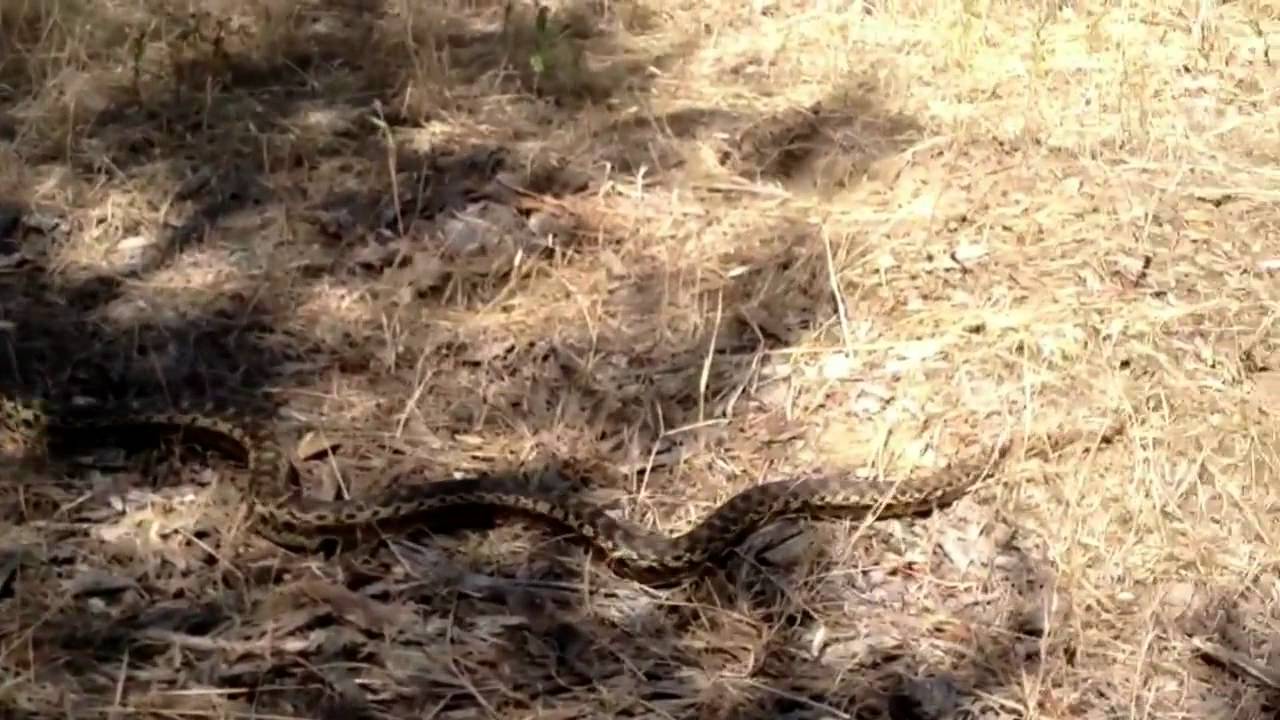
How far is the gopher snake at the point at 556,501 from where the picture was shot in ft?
14.4

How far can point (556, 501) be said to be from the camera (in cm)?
452

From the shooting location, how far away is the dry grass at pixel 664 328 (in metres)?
4.14

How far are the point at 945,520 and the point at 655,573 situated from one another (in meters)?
0.85

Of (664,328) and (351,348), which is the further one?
(664,328)

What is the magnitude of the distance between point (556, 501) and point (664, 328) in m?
0.95

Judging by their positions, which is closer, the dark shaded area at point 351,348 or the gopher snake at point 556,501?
the dark shaded area at point 351,348

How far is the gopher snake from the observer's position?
14.4 feet

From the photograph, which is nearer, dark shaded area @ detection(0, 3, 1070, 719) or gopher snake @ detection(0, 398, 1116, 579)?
dark shaded area @ detection(0, 3, 1070, 719)

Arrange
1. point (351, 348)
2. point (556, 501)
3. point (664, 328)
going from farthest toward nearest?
point (664, 328) → point (351, 348) → point (556, 501)

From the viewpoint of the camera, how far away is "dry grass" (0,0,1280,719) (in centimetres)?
414

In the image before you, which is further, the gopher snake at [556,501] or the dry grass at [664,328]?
the gopher snake at [556,501]

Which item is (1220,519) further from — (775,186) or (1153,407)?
(775,186)

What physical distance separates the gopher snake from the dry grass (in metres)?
0.08

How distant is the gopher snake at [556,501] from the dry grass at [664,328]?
0.08 m
